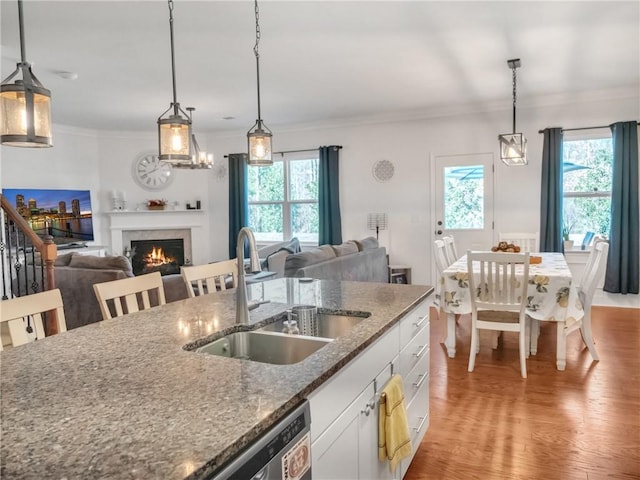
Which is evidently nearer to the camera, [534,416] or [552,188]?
[534,416]

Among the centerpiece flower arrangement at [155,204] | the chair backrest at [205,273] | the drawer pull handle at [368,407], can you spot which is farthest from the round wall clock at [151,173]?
the drawer pull handle at [368,407]

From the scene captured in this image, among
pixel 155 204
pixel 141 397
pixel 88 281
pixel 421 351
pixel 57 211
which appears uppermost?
pixel 155 204

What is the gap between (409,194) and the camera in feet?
22.2

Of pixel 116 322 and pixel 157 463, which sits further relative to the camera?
pixel 116 322

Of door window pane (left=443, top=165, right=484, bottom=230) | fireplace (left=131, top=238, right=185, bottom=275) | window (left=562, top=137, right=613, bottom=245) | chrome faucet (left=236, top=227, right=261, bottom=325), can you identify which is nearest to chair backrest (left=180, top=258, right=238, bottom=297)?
chrome faucet (left=236, top=227, right=261, bottom=325)

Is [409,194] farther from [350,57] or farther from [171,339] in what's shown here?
[171,339]

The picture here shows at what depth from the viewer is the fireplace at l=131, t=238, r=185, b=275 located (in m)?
7.88

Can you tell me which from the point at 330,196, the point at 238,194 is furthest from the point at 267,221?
the point at 330,196

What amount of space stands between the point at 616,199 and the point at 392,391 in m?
5.09

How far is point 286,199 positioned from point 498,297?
4759 mm

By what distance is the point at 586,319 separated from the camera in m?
3.81

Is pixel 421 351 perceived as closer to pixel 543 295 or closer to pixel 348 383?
pixel 348 383

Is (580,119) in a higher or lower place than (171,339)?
higher

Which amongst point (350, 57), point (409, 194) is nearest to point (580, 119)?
point (409, 194)
